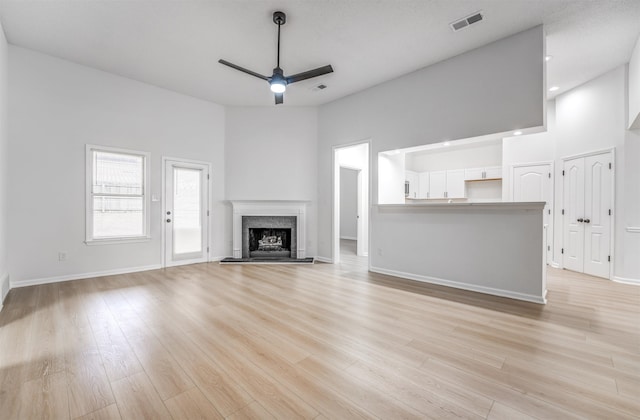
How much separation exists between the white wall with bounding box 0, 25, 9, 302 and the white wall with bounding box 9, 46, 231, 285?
5.4 inches

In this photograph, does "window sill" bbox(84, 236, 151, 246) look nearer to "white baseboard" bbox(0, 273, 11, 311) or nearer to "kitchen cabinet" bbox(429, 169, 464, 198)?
"white baseboard" bbox(0, 273, 11, 311)

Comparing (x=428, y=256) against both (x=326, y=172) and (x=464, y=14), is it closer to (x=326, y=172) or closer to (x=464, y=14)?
(x=326, y=172)

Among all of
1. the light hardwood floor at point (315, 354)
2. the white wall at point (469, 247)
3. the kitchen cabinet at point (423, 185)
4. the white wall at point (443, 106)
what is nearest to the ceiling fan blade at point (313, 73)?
the white wall at point (443, 106)

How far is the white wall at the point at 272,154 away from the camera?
6170mm

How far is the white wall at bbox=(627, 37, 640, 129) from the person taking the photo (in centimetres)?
382

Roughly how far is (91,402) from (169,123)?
4.93 meters

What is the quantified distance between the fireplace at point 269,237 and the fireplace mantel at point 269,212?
0.33 feet

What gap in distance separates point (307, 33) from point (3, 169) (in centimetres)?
436

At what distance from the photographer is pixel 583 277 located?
4715mm

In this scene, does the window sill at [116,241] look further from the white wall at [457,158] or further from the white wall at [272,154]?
the white wall at [457,158]

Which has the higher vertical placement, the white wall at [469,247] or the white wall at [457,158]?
the white wall at [457,158]

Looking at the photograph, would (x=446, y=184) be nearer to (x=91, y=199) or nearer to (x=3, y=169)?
(x=91, y=199)

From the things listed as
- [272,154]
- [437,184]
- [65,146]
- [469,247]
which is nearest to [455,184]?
[437,184]

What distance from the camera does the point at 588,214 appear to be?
4910mm
